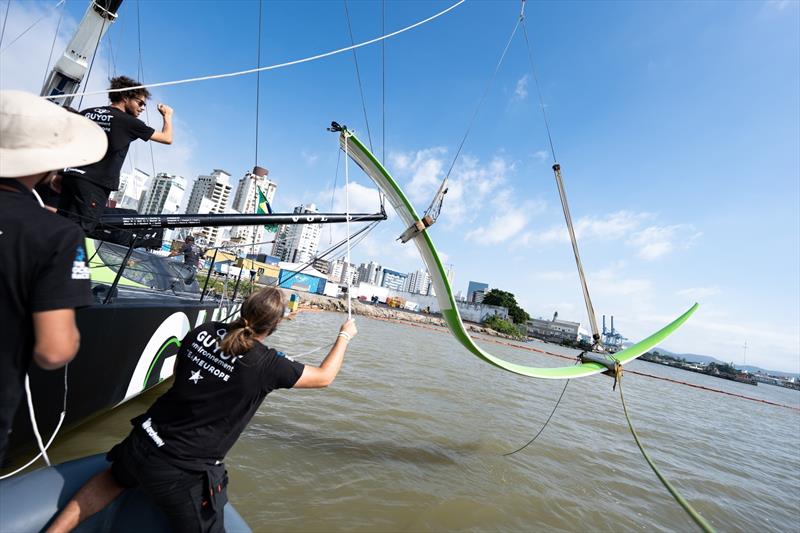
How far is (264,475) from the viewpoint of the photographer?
11.0ft

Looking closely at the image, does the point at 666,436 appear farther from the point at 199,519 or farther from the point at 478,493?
the point at 199,519

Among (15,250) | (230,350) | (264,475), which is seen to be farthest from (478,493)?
(15,250)

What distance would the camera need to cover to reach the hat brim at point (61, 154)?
3.78 ft

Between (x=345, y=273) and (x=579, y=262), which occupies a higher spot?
(x=345, y=273)

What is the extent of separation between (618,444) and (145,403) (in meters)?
7.88

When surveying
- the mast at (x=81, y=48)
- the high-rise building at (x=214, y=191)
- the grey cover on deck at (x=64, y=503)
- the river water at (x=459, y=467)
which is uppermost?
the high-rise building at (x=214, y=191)

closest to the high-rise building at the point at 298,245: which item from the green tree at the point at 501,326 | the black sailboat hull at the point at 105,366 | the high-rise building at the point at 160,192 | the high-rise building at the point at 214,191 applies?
the high-rise building at the point at 214,191

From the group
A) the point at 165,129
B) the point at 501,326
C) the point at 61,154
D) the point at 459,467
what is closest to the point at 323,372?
the point at 61,154

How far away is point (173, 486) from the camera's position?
1.58 metres

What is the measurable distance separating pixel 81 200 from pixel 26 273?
94.6 inches

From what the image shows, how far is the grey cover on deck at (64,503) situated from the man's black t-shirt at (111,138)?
227cm

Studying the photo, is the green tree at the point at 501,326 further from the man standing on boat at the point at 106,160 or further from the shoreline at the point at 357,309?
the man standing on boat at the point at 106,160

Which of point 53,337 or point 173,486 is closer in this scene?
point 53,337

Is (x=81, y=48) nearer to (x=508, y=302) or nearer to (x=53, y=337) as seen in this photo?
(x=53, y=337)
